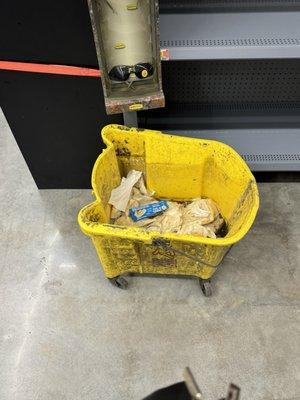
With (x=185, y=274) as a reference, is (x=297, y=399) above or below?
below

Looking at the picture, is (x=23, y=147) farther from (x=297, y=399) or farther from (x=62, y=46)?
(x=297, y=399)

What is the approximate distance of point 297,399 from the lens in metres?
1.33

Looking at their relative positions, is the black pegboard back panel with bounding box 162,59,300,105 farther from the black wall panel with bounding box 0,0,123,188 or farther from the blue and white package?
the blue and white package

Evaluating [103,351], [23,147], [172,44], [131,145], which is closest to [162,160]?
[131,145]

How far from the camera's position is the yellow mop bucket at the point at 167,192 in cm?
120

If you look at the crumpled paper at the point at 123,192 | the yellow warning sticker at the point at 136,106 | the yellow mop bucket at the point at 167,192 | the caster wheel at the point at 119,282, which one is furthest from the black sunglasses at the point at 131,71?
the caster wheel at the point at 119,282

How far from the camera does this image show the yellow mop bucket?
1.20 m


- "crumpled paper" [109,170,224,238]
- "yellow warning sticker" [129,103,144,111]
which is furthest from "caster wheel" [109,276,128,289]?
"yellow warning sticker" [129,103,144,111]

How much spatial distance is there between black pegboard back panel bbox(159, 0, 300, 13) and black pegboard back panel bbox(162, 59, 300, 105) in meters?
0.32

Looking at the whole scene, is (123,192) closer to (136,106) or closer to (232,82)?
(136,106)

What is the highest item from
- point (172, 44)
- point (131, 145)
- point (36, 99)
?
point (172, 44)

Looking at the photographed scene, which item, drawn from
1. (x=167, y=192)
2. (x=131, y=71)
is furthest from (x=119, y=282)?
(x=131, y=71)

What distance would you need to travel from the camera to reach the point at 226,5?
4.49ft

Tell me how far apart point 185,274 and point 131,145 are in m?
0.61
